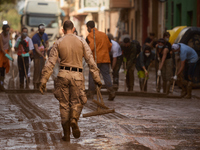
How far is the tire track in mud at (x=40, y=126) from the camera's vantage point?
718 cm

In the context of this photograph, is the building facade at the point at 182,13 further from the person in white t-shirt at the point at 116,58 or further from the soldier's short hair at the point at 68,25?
the soldier's short hair at the point at 68,25

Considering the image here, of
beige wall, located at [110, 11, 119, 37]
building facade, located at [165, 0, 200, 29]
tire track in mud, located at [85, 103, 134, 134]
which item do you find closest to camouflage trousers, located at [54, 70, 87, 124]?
tire track in mud, located at [85, 103, 134, 134]

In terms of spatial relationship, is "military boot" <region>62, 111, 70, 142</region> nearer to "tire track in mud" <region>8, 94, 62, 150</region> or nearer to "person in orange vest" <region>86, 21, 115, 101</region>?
"tire track in mud" <region>8, 94, 62, 150</region>

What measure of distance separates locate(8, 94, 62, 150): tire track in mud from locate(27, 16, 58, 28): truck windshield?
85.8 ft

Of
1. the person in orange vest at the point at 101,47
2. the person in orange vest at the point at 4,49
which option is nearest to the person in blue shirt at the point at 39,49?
the person in orange vest at the point at 4,49

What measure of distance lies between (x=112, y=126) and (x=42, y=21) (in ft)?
100.0

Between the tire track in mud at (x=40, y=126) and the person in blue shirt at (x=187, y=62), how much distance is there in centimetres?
404

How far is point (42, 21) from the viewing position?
38250 mm

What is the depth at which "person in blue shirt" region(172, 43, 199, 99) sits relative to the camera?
44.1 feet

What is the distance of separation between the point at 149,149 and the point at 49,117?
3.16m

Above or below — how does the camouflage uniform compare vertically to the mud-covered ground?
above

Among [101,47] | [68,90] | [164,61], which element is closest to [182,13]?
[164,61]

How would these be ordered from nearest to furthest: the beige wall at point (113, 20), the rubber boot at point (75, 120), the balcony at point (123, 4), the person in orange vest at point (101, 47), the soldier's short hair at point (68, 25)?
the rubber boot at point (75, 120) < the soldier's short hair at point (68, 25) < the person in orange vest at point (101, 47) < the balcony at point (123, 4) < the beige wall at point (113, 20)

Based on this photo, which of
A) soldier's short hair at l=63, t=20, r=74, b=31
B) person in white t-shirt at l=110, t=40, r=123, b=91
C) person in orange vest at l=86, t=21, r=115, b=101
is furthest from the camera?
person in white t-shirt at l=110, t=40, r=123, b=91
